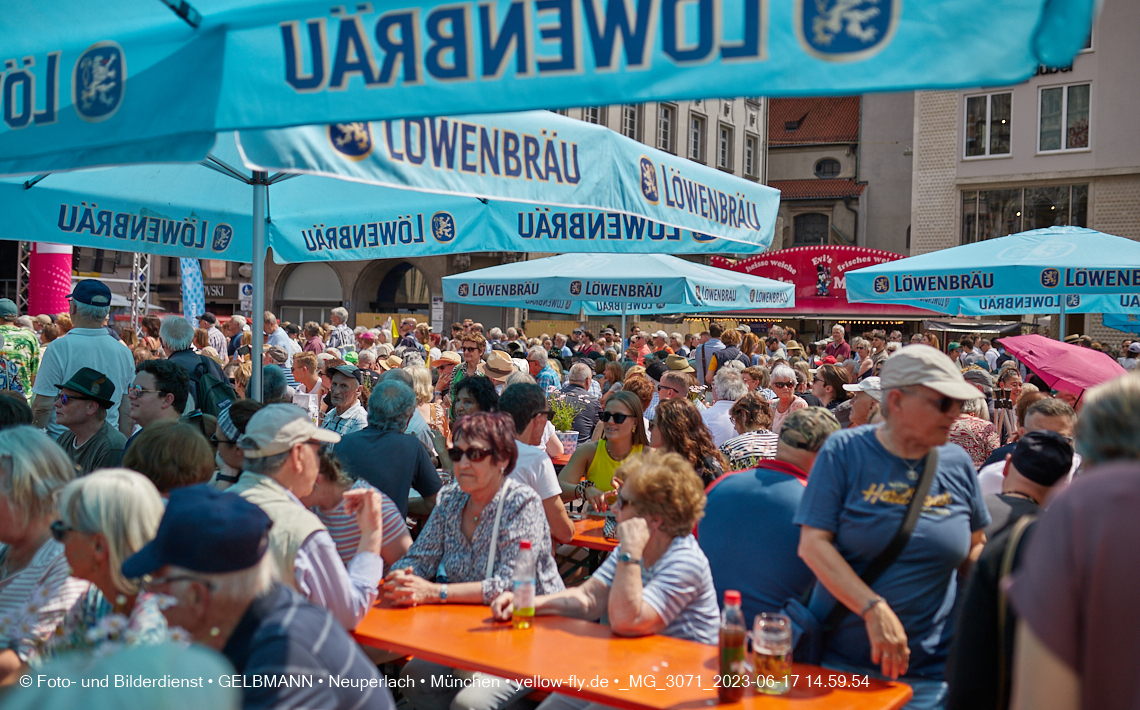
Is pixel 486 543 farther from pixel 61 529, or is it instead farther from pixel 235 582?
pixel 235 582

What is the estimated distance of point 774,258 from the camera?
3077 centimetres

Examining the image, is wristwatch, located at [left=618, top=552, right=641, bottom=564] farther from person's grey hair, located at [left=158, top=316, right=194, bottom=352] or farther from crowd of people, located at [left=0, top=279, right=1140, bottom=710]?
person's grey hair, located at [left=158, top=316, right=194, bottom=352]

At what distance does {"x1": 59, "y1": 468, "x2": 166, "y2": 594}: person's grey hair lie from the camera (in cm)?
254

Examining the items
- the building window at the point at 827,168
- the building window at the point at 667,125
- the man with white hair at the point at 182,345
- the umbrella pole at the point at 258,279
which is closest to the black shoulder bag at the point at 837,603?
the umbrella pole at the point at 258,279

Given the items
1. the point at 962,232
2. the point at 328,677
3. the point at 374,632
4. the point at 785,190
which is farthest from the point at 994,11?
the point at 785,190

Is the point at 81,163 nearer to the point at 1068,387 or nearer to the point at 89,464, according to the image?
the point at 89,464

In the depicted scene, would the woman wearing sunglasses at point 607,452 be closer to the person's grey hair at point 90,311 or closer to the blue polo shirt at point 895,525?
the blue polo shirt at point 895,525

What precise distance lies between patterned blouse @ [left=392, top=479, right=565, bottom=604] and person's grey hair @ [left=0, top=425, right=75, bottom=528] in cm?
156

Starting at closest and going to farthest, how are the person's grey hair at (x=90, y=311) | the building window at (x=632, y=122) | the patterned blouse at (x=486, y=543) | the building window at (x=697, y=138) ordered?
1. the patterned blouse at (x=486, y=543)
2. the person's grey hair at (x=90, y=311)
3. the building window at (x=632, y=122)
4. the building window at (x=697, y=138)

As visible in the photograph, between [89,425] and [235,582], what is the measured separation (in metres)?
3.40

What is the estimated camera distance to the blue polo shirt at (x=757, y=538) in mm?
3559

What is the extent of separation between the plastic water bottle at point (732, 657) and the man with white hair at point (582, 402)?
5.12 metres

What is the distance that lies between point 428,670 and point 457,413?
265 centimetres

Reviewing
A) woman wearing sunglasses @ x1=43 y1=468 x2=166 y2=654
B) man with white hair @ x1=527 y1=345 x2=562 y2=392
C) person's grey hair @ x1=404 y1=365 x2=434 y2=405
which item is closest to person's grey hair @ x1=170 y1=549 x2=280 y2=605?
woman wearing sunglasses @ x1=43 y1=468 x2=166 y2=654
